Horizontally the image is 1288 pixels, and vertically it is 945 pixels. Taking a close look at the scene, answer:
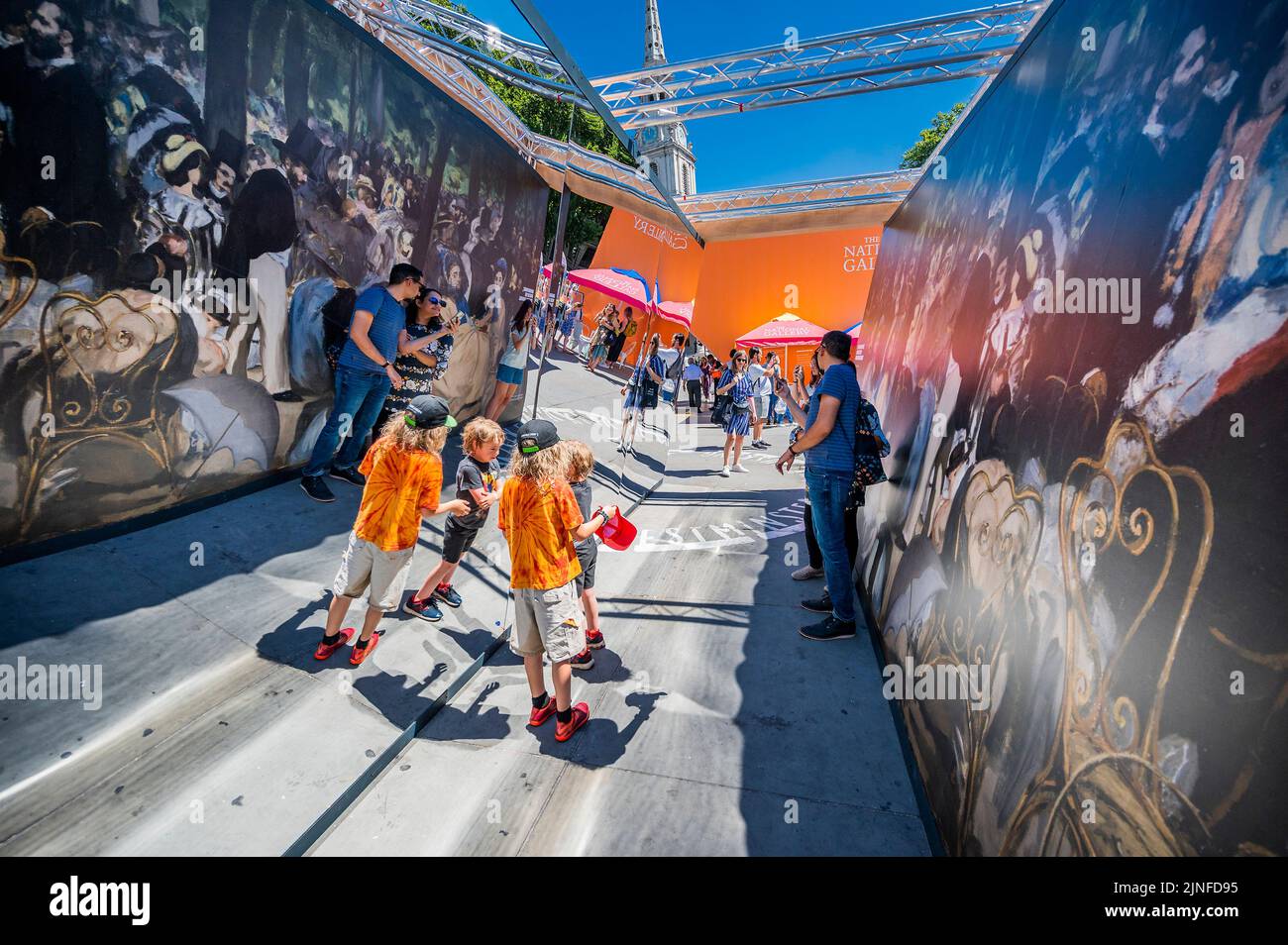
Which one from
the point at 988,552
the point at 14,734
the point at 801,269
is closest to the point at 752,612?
the point at 988,552

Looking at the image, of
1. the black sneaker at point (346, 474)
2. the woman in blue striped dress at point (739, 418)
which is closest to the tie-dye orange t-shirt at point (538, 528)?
the black sneaker at point (346, 474)

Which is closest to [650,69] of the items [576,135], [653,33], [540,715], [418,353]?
[418,353]

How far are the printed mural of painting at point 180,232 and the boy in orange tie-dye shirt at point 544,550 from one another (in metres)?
3.26

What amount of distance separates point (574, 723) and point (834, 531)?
2.35m

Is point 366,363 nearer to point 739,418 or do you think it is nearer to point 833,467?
point 833,467

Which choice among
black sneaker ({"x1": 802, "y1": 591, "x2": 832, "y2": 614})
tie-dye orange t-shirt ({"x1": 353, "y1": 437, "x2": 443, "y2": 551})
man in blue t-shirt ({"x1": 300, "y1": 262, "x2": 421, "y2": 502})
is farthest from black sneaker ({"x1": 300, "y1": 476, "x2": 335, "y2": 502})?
black sneaker ({"x1": 802, "y1": 591, "x2": 832, "y2": 614})

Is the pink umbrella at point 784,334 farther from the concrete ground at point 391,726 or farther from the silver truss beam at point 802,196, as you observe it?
the concrete ground at point 391,726

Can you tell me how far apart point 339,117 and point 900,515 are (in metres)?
6.41

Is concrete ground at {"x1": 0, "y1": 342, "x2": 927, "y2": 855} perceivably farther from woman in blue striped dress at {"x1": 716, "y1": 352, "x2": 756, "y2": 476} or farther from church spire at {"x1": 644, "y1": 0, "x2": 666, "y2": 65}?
church spire at {"x1": 644, "y1": 0, "x2": 666, "y2": 65}

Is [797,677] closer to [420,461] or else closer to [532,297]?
[420,461]

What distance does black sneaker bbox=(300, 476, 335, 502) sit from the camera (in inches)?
216

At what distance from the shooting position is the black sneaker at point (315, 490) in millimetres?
5492

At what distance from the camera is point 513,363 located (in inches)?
358
